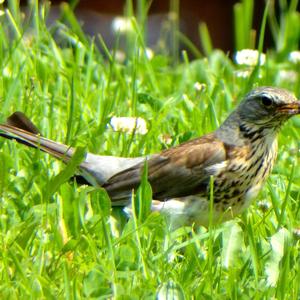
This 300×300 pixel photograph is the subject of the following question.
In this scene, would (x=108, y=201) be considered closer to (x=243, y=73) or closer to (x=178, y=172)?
(x=178, y=172)

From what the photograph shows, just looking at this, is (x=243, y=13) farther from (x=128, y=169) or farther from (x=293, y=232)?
(x=293, y=232)

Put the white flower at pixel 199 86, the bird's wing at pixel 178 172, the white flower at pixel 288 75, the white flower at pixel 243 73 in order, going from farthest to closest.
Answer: the white flower at pixel 288 75 < the white flower at pixel 243 73 < the white flower at pixel 199 86 < the bird's wing at pixel 178 172

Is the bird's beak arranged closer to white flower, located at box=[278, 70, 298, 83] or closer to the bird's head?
the bird's head

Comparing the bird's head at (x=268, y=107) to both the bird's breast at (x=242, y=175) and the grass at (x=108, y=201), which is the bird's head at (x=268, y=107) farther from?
the grass at (x=108, y=201)

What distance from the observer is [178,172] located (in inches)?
231

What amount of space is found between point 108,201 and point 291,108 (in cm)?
111

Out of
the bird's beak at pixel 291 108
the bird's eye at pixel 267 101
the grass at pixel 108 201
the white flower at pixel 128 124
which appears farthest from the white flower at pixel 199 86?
the bird's beak at pixel 291 108

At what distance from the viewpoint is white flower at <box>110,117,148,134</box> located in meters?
6.27

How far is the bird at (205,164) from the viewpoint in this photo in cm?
569

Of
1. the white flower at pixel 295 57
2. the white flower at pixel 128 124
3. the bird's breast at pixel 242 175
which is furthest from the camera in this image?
the white flower at pixel 295 57

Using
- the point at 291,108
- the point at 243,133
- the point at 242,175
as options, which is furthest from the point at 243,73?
the point at 242,175

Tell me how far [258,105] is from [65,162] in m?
1.01

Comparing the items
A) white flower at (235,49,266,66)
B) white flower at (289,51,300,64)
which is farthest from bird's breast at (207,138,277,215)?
white flower at (289,51,300,64)

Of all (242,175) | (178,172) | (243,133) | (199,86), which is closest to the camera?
(242,175)
